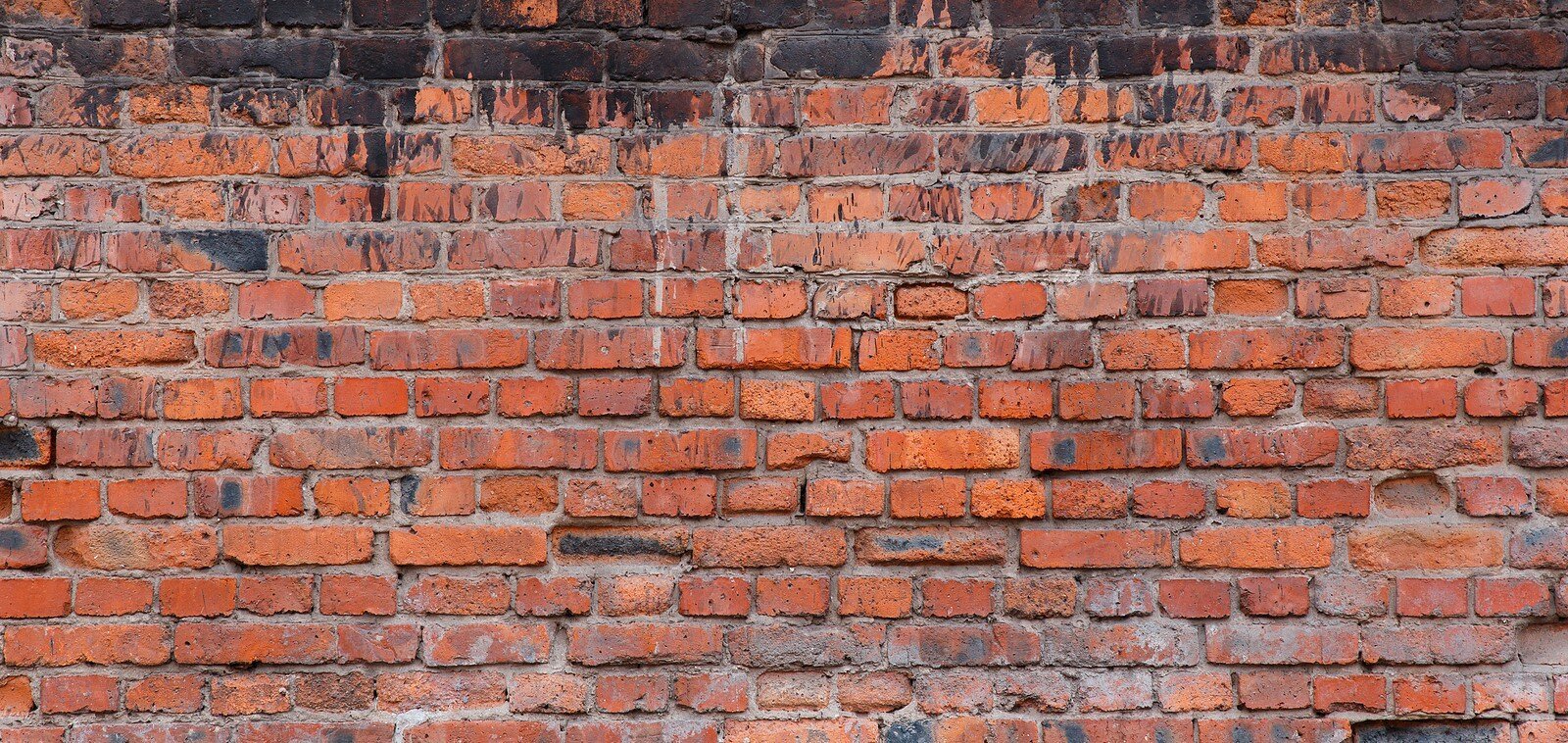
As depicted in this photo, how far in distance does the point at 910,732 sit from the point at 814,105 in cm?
122

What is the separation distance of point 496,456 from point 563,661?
41cm

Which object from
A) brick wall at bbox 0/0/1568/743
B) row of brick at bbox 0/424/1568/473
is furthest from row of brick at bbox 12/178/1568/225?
row of brick at bbox 0/424/1568/473

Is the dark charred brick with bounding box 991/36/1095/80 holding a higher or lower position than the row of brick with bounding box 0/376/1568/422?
higher

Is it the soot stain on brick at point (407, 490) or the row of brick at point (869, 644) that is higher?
the soot stain on brick at point (407, 490)

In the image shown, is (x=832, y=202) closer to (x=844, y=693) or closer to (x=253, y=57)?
(x=844, y=693)

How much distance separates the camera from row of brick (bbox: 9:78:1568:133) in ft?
6.92

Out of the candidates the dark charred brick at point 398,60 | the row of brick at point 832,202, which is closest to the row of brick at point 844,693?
the row of brick at point 832,202

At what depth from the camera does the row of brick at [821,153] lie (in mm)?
2113

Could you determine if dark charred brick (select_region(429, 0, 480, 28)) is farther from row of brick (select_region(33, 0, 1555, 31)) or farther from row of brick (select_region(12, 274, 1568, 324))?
row of brick (select_region(12, 274, 1568, 324))

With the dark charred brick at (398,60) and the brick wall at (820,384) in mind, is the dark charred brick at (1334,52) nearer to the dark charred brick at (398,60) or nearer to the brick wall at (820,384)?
the brick wall at (820,384)

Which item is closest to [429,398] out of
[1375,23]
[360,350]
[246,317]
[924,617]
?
[360,350]

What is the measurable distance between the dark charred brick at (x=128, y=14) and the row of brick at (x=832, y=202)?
314mm

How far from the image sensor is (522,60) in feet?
6.98

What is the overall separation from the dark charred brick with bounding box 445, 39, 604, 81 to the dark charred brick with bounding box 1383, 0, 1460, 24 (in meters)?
1.53
